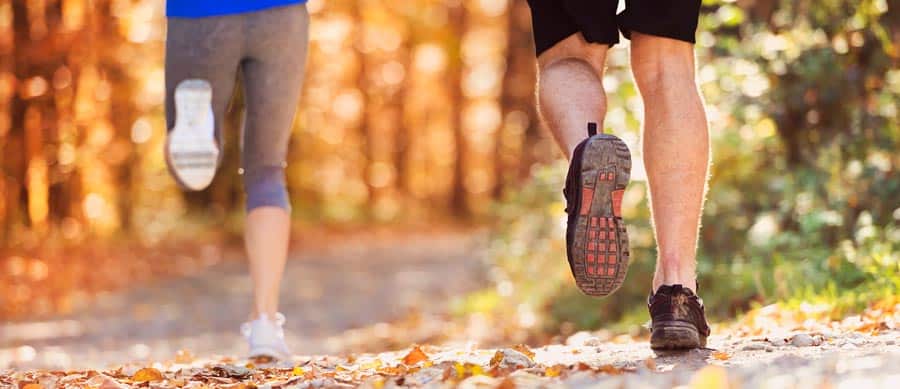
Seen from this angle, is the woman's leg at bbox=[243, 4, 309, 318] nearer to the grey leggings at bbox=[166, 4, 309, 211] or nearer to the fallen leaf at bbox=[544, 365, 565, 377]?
the grey leggings at bbox=[166, 4, 309, 211]

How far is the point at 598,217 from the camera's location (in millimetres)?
2658

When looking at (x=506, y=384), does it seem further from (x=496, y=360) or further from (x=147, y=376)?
(x=147, y=376)

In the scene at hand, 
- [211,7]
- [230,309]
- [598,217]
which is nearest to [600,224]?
[598,217]

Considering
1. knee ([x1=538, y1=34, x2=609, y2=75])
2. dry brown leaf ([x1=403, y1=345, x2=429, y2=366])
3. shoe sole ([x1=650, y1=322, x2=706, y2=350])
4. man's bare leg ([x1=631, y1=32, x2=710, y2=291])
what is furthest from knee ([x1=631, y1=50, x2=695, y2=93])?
dry brown leaf ([x1=403, y1=345, x2=429, y2=366])

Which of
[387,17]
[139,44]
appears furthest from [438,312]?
[387,17]

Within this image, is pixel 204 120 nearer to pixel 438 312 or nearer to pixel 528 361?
pixel 528 361

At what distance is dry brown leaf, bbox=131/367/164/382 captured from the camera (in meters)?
2.97

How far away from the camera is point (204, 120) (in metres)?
3.47

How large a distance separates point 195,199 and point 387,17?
23.3 feet

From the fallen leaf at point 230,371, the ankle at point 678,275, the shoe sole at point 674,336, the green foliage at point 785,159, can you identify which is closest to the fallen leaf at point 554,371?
the shoe sole at point 674,336

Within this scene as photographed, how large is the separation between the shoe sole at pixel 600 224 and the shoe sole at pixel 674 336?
0.58 ft

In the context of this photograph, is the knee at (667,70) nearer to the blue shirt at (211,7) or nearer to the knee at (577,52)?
the knee at (577,52)

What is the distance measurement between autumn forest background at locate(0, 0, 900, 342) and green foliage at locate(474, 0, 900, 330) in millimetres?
11

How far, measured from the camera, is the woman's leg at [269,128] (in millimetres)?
3623
